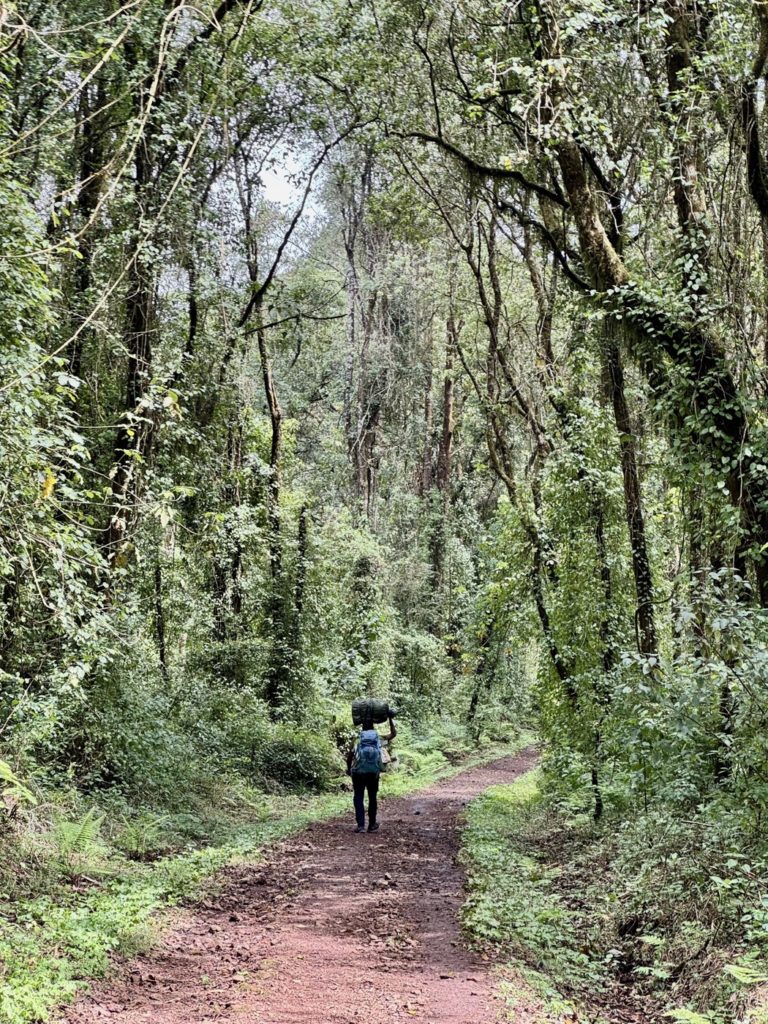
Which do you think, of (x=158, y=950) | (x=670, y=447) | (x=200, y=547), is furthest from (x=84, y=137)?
(x=158, y=950)

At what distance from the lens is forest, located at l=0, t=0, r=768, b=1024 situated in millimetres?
6812

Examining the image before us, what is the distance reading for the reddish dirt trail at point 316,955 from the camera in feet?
16.1

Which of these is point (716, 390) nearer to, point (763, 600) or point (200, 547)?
point (763, 600)

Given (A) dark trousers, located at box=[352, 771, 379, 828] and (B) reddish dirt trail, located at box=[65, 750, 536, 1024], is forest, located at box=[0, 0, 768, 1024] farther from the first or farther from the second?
(A) dark trousers, located at box=[352, 771, 379, 828]

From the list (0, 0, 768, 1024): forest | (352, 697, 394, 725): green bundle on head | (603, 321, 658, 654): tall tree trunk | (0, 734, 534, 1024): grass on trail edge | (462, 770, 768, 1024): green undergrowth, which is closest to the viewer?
(0, 734, 534, 1024): grass on trail edge

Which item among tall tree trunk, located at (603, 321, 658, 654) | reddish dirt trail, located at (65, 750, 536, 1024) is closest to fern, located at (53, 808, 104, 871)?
reddish dirt trail, located at (65, 750, 536, 1024)

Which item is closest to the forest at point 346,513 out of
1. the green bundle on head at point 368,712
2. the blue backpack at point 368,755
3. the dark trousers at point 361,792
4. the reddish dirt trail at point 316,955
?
the reddish dirt trail at point 316,955

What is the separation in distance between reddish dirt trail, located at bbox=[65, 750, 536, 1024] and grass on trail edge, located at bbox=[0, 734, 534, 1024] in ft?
0.60

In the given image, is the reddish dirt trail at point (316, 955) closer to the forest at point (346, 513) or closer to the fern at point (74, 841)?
the forest at point (346, 513)

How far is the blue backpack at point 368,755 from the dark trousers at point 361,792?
58 millimetres

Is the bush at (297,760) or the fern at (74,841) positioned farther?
the bush at (297,760)

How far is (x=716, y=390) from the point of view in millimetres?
8297

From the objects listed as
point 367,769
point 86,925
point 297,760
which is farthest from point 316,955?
point 297,760

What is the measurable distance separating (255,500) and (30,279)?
11003 mm
